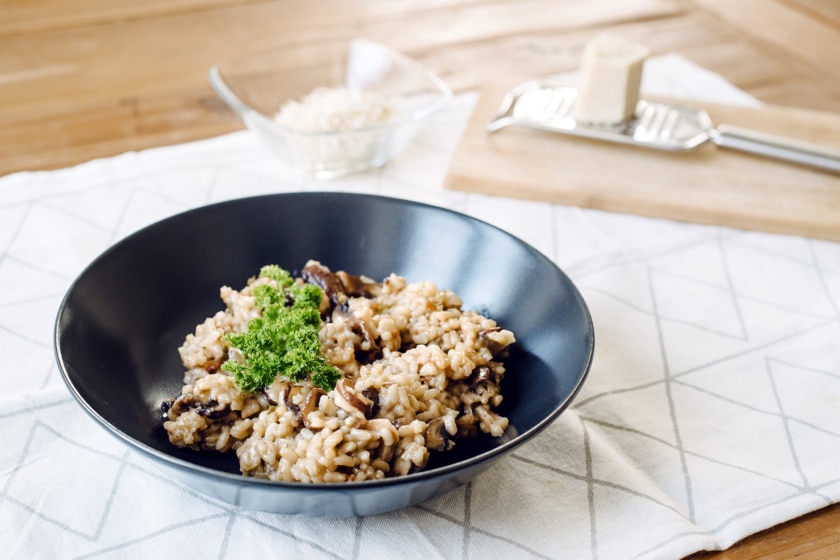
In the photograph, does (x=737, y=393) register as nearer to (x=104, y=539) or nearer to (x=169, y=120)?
(x=104, y=539)

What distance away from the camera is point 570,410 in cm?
156

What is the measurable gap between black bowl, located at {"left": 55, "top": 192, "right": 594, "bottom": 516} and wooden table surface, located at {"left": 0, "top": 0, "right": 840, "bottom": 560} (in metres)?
0.90

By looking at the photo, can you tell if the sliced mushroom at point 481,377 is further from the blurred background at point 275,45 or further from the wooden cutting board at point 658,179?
the blurred background at point 275,45

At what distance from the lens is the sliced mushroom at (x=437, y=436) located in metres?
1.27

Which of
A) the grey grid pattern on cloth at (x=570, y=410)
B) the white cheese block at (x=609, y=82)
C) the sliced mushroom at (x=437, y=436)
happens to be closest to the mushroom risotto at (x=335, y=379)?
Answer: the sliced mushroom at (x=437, y=436)

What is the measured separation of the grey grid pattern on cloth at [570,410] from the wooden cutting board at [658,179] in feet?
0.15

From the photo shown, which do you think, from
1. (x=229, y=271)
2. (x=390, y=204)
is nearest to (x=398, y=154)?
(x=390, y=204)

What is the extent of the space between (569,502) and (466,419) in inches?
8.9

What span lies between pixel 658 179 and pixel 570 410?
3.15 ft

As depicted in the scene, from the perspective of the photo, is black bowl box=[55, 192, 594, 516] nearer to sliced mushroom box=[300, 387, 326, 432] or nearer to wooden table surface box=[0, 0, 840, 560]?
sliced mushroom box=[300, 387, 326, 432]

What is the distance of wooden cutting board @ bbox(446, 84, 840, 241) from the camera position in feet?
7.06

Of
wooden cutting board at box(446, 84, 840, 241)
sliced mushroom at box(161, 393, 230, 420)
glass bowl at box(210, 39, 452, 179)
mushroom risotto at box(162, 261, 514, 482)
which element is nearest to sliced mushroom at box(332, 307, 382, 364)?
mushroom risotto at box(162, 261, 514, 482)

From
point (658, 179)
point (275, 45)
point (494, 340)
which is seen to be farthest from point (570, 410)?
point (275, 45)

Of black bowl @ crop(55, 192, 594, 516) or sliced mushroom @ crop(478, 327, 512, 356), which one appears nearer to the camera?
black bowl @ crop(55, 192, 594, 516)
